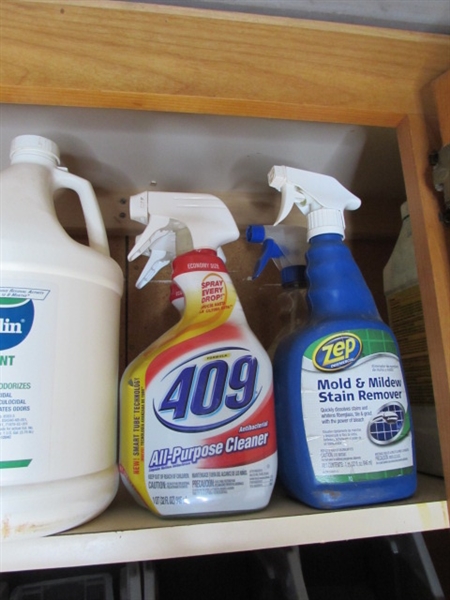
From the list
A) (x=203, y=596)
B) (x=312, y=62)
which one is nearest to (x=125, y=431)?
(x=203, y=596)

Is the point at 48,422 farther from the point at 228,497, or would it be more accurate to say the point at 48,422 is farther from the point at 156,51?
the point at 156,51

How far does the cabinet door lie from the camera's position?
1.52ft

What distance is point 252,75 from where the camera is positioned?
0.47m

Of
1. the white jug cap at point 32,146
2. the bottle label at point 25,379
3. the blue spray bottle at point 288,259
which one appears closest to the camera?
the bottle label at point 25,379

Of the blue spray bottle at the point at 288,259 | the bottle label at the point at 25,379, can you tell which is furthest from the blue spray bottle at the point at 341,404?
the bottle label at the point at 25,379

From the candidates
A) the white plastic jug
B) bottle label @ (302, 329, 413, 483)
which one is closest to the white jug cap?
the white plastic jug

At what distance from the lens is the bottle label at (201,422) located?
451mm

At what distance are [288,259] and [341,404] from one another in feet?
0.80

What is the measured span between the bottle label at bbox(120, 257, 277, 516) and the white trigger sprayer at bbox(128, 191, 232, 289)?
10cm

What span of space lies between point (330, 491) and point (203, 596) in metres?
0.31

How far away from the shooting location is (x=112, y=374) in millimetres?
486

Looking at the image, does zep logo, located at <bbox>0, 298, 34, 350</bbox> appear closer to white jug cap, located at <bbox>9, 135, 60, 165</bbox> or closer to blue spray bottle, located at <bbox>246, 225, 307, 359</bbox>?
white jug cap, located at <bbox>9, 135, 60, 165</bbox>

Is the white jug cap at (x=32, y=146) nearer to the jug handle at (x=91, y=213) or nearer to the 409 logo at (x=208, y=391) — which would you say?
the jug handle at (x=91, y=213)

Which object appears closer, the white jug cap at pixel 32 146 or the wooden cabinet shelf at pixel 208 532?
the wooden cabinet shelf at pixel 208 532
